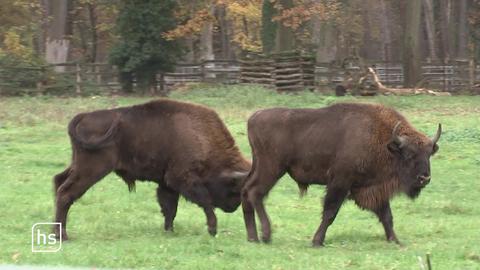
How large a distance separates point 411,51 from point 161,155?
98.4ft

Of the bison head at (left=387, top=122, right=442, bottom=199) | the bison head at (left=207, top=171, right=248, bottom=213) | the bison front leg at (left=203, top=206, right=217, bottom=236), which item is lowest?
the bison front leg at (left=203, top=206, right=217, bottom=236)

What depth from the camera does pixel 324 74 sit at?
3769 cm

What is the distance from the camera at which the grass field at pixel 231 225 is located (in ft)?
29.6

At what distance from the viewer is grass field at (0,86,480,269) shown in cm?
902

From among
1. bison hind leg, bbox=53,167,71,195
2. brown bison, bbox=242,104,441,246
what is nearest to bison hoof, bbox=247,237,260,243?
brown bison, bbox=242,104,441,246

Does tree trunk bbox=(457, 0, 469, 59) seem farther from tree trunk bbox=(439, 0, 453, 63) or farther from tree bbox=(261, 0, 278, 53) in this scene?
tree bbox=(261, 0, 278, 53)

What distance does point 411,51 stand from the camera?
3938 centimetres

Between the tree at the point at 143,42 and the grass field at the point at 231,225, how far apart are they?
47.2ft

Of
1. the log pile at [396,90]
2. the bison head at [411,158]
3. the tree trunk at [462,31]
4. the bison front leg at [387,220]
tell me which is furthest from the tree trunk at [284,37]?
the bison head at [411,158]

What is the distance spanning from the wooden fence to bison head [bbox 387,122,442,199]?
26.1 meters

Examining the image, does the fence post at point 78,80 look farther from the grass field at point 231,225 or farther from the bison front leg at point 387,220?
the bison front leg at point 387,220

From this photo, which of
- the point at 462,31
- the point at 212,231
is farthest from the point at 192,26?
the point at 212,231

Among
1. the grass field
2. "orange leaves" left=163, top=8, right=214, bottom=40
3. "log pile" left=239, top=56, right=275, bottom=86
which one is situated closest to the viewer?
the grass field

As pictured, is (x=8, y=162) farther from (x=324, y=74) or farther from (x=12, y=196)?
(x=324, y=74)
